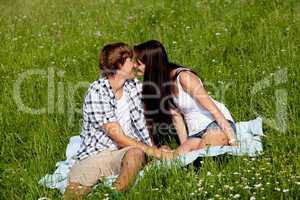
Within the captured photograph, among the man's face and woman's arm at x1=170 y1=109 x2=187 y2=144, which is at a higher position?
the man's face

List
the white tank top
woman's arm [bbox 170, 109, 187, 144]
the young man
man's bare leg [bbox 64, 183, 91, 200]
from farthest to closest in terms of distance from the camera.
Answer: woman's arm [bbox 170, 109, 187, 144], the white tank top, the young man, man's bare leg [bbox 64, 183, 91, 200]

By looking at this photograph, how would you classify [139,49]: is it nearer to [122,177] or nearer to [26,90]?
[122,177]

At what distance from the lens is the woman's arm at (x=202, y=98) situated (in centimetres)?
612

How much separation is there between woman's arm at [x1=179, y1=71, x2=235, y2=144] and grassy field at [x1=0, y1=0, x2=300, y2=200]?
404 millimetres

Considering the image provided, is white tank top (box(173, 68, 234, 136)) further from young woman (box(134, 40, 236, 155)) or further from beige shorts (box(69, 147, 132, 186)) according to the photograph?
beige shorts (box(69, 147, 132, 186))

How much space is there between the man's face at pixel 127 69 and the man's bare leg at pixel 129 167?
0.97 meters

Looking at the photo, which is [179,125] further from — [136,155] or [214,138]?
[136,155]

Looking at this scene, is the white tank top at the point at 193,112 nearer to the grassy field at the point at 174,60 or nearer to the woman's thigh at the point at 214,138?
the woman's thigh at the point at 214,138

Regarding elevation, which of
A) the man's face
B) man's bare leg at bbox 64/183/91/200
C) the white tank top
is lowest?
man's bare leg at bbox 64/183/91/200

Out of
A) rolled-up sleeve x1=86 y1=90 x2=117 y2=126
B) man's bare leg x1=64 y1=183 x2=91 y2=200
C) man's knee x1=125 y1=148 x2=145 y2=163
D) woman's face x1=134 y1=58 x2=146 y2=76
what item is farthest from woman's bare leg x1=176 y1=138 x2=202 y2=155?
man's bare leg x1=64 y1=183 x2=91 y2=200

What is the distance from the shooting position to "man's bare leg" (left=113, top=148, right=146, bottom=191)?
17.5ft

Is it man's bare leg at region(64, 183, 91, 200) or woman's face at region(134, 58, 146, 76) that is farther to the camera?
woman's face at region(134, 58, 146, 76)

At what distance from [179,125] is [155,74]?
596 millimetres

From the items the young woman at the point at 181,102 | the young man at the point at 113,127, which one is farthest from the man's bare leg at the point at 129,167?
the young woman at the point at 181,102
